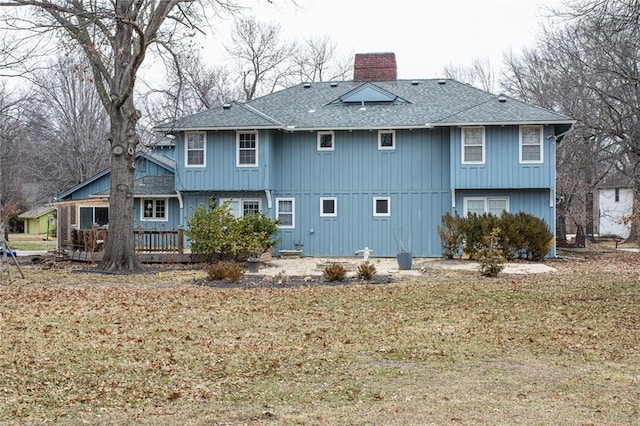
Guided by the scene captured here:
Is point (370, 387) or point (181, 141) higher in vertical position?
point (181, 141)

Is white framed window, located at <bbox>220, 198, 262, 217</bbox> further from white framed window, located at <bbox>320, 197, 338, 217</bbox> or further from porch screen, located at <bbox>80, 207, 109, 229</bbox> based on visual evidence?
porch screen, located at <bbox>80, 207, 109, 229</bbox>

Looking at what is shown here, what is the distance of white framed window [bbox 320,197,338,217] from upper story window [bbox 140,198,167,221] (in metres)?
6.65

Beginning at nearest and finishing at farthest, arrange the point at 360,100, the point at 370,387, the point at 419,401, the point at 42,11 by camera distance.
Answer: the point at 419,401
the point at 370,387
the point at 42,11
the point at 360,100

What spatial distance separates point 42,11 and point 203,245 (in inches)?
324

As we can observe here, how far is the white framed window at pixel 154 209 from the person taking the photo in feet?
92.4

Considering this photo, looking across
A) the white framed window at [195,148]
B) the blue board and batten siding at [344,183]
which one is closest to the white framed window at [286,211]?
the blue board and batten siding at [344,183]

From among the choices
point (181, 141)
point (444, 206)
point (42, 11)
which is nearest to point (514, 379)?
point (42, 11)

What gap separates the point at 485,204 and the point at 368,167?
467cm

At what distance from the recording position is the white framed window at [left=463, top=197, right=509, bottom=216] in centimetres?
2550

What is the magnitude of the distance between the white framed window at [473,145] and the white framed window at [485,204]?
5.06 feet

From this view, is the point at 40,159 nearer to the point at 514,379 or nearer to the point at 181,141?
the point at 181,141

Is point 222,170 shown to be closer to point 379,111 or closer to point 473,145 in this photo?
point 379,111

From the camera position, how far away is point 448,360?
27.3ft

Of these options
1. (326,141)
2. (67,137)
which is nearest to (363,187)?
(326,141)
